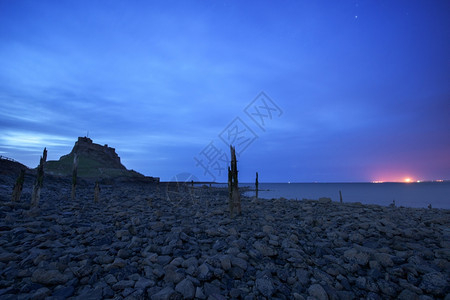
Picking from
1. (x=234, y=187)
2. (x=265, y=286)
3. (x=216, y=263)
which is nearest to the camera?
(x=265, y=286)

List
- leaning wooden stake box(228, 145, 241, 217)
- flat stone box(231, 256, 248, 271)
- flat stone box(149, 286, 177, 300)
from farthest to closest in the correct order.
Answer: leaning wooden stake box(228, 145, 241, 217) → flat stone box(231, 256, 248, 271) → flat stone box(149, 286, 177, 300)

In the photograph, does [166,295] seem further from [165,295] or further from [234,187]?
[234,187]

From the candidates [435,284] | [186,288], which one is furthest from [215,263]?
[435,284]

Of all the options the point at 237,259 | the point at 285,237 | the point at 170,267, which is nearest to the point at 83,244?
the point at 170,267

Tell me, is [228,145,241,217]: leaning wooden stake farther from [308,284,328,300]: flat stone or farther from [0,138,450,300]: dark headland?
[308,284,328,300]: flat stone

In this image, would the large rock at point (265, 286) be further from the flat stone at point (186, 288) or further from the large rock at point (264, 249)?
the flat stone at point (186, 288)

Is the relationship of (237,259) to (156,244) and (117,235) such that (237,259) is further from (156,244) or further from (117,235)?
(117,235)

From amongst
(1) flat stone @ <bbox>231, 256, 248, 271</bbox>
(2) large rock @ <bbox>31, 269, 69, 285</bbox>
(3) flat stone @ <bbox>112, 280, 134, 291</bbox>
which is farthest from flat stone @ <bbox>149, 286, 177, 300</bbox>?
(2) large rock @ <bbox>31, 269, 69, 285</bbox>

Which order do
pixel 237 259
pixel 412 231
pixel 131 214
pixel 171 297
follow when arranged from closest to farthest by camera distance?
Result: pixel 171 297 → pixel 237 259 → pixel 412 231 → pixel 131 214

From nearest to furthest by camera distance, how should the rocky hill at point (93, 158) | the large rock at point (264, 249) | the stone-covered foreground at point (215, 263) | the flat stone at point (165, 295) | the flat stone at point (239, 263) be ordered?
1. the flat stone at point (165, 295)
2. the stone-covered foreground at point (215, 263)
3. the flat stone at point (239, 263)
4. the large rock at point (264, 249)
5. the rocky hill at point (93, 158)

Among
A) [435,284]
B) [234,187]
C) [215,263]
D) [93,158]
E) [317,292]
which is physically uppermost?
[93,158]

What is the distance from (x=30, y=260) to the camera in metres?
5.36

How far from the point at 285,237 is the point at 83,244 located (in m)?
6.78

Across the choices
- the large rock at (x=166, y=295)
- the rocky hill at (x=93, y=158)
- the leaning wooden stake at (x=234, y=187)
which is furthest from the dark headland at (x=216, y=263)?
the rocky hill at (x=93, y=158)
